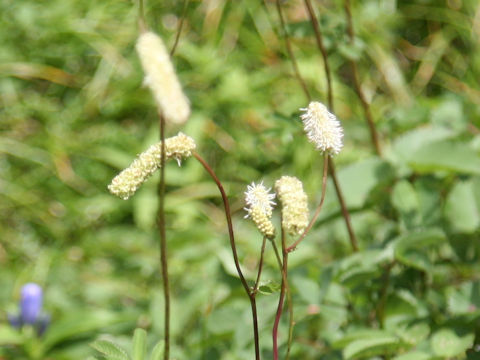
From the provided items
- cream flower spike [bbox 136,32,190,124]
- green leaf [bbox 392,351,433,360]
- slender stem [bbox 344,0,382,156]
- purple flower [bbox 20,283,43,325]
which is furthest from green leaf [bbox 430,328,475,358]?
purple flower [bbox 20,283,43,325]

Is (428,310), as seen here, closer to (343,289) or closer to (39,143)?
(343,289)

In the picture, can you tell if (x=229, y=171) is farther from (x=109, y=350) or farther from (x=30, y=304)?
(x=109, y=350)

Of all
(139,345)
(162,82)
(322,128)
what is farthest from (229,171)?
(162,82)

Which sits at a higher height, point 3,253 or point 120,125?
point 120,125

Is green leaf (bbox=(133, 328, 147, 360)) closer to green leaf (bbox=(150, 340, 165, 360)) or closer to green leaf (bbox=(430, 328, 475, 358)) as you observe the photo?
green leaf (bbox=(150, 340, 165, 360))

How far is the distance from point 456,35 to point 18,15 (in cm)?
177

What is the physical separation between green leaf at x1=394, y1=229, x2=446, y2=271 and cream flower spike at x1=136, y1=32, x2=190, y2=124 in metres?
0.75

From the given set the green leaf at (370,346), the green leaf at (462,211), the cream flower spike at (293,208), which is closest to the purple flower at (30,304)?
the green leaf at (370,346)

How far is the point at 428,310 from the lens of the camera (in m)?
1.59

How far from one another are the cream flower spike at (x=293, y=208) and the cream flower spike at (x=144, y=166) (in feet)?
0.46

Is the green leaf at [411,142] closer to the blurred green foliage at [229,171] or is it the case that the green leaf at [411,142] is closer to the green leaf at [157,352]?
the blurred green foliage at [229,171]

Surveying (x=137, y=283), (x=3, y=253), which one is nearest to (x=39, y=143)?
(x=3, y=253)

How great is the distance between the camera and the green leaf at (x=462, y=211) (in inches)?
62.2

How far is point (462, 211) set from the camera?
1.60 m
